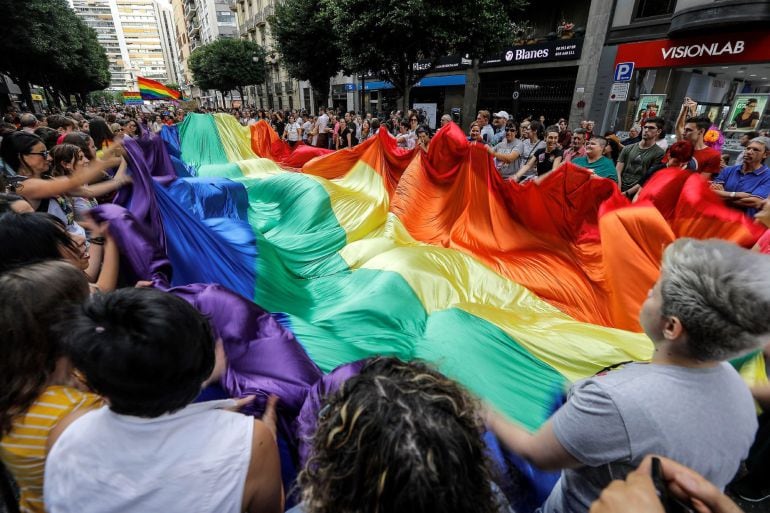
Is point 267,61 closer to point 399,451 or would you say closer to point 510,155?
point 510,155

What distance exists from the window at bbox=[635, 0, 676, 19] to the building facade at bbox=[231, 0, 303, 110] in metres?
25.3

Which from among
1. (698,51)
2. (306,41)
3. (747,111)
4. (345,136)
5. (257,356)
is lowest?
(257,356)

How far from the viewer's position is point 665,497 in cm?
74

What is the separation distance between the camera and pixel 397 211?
4566mm

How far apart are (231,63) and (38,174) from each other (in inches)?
1249

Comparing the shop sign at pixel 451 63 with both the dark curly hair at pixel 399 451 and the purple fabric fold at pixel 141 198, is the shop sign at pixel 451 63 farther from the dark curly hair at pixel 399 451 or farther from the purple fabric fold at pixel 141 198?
the dark curly hair at pixel 399 451

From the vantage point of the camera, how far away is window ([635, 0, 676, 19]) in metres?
10.0

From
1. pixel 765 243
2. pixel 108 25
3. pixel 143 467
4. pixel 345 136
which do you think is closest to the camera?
pixel 143 467

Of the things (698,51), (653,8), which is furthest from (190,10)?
(698,51)

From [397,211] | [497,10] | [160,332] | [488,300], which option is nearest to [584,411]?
[160,332]

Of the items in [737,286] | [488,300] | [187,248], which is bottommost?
[488,300]

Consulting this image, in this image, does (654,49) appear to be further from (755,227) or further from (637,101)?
(755,227)

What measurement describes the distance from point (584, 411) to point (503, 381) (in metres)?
0.85

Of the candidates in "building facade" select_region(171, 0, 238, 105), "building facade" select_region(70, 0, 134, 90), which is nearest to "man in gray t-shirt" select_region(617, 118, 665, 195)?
"building facade" select_region(171, 0, 238, 105)
